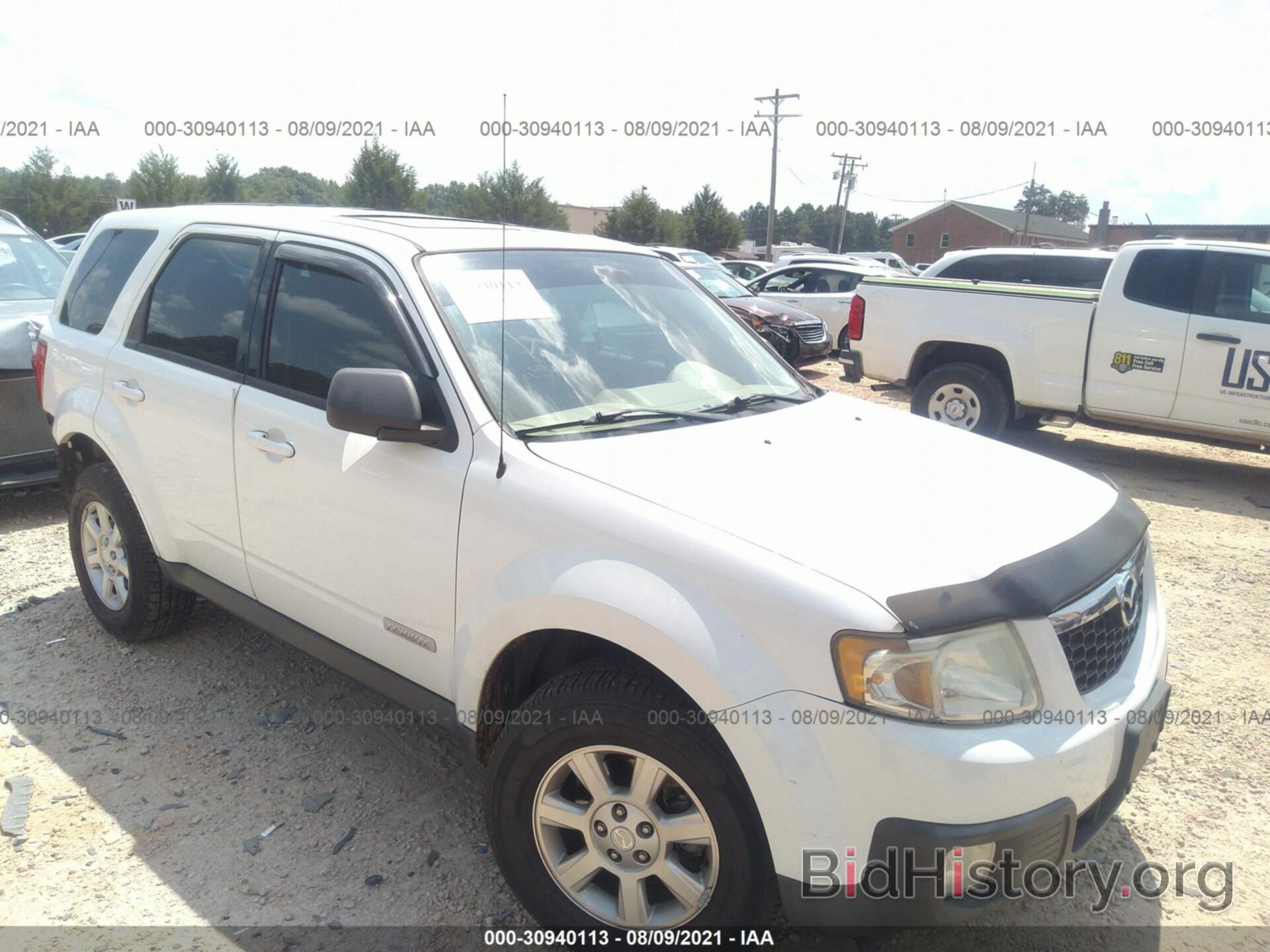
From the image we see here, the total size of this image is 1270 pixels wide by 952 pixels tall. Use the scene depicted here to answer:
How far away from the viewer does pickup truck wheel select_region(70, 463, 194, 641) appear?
3.99 m

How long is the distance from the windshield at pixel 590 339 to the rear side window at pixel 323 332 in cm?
22

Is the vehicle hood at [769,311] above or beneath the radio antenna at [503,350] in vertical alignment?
beneath

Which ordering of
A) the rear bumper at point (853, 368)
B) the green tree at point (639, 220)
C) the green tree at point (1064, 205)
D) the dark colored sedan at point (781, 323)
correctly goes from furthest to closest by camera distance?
1. the green tree at point (1064, 205)
2. the green tree at point (639, 220)
3. the dark colored sedan at point (781, 323)
4. the rear bumper at point (853, 368)

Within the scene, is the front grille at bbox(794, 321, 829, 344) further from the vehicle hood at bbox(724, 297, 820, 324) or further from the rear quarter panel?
the rear quarter panel

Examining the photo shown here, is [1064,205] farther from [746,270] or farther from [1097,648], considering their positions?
[1097,648]

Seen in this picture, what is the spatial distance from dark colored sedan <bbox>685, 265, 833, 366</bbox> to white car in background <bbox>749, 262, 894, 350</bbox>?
0.67 metres

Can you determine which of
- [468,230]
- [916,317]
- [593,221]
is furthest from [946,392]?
[593,221]

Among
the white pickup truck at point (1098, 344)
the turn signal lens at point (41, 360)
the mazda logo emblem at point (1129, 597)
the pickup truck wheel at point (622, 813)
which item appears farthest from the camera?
the white pickup truck at point (1098, 344)

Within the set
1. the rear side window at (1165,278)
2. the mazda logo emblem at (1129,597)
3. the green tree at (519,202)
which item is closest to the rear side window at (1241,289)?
the rear side window at (1165,278)

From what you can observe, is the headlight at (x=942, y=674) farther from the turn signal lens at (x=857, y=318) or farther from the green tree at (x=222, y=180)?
the green tree at (x=222, y=180)

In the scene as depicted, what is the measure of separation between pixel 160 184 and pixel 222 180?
2635 millimetres

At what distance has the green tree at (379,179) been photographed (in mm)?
39188

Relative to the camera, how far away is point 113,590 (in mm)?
4277

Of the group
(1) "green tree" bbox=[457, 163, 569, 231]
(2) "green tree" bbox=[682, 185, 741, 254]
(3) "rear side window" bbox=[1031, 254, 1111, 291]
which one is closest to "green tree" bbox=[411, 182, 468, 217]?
(1) "green tree" bbox=[457, 163, 569, 231]
